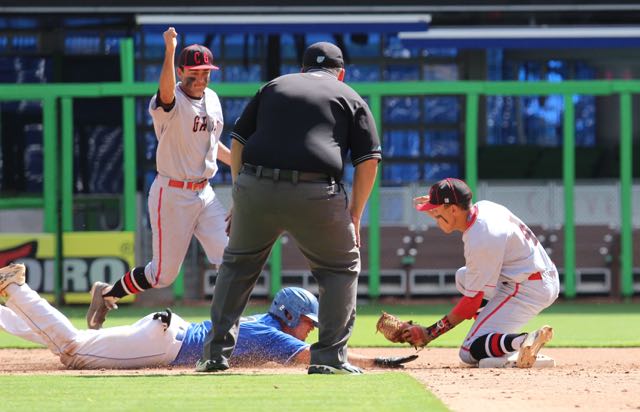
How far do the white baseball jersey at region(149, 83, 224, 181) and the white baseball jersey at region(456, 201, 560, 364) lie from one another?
186cm

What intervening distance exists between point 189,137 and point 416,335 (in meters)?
2.01

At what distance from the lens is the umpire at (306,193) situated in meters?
6.37

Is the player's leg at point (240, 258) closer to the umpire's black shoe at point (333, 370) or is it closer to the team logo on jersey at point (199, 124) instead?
the umpire's black shoe at point (333, 370)

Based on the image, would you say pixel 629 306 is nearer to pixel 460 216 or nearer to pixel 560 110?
pixel 560 110

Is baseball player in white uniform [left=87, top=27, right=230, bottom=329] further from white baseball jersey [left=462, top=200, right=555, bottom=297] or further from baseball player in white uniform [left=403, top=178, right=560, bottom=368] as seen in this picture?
white baseball jersey [left=462, top=200, right=555, bottom=297]

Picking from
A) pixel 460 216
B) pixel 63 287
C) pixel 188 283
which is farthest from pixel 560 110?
pixel 460 216

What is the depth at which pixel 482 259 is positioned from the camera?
7328mm

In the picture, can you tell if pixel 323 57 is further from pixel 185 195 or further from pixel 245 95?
pixel 245 95

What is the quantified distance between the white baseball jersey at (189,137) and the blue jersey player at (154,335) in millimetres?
1399

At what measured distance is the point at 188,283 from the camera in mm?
14438

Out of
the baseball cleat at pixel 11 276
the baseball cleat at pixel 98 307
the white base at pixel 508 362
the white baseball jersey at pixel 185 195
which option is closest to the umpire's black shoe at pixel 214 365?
the baseball cleat at pixel 11 276

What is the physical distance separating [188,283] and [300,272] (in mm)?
1293

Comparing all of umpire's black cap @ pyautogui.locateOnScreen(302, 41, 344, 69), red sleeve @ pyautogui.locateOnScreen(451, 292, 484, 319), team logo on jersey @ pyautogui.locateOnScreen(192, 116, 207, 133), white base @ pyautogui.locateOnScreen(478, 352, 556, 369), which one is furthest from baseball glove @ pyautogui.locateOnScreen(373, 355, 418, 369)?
team logo on jersey @ pyautogui.locateOnScreen(192, 116, 207, 133)

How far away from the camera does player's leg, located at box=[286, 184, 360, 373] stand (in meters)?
6.37
